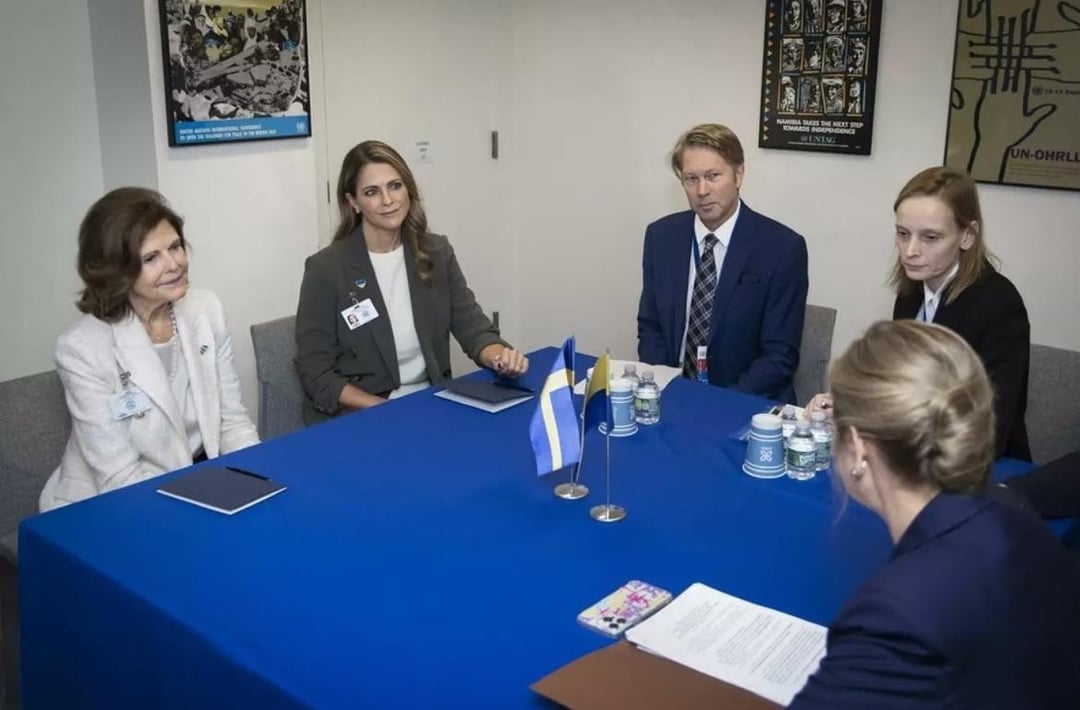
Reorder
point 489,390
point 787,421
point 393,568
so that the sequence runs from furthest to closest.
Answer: point 489,390
point 787,421
point 393,568

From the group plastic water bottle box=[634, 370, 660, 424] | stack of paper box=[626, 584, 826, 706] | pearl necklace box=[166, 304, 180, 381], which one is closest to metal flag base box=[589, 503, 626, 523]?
stack of paper box=[626, 584, 826, 706]

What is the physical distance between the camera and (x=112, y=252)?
8.41ft

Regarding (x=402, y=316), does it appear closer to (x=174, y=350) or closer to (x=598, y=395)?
(x=174, y=350)

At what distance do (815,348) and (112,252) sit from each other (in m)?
2.05

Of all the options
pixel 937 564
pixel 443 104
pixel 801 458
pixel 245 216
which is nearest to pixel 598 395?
pixel 801 458

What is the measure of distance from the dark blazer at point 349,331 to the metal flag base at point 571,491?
1184 millimetres

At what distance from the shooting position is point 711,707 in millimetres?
1409

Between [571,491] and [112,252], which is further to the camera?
[112,252]

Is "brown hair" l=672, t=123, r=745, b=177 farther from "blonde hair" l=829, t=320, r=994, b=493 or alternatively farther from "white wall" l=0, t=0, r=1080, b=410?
"blonde hair" l=829, t=320, r=994, b=493

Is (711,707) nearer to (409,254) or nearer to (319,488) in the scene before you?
(319,488)

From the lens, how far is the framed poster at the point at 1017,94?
3268 mm

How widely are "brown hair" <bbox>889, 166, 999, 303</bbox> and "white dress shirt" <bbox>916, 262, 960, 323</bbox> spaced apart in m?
0.02

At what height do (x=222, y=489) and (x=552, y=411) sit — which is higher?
(x=552, y=411)

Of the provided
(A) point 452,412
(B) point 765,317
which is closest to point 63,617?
(A) point 452,412
